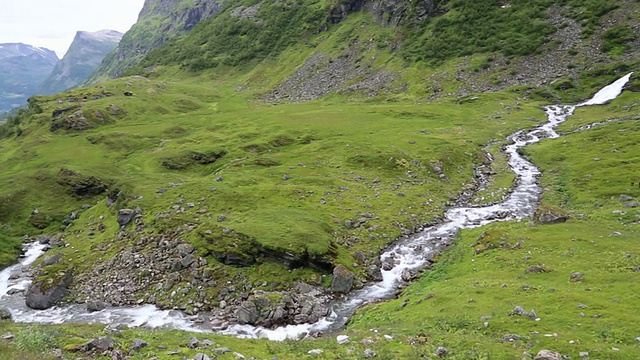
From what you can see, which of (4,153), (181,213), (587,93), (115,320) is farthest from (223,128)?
(587,93)

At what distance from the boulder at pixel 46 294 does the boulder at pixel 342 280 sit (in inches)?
940

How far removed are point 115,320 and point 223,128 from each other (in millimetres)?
74393

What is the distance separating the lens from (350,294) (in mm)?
32156

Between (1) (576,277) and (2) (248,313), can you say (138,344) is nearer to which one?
(2) (248,313)

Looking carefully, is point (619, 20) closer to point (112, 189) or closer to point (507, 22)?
point (507, 22)

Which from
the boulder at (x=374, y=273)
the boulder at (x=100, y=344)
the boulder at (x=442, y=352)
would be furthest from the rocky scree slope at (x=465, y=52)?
the boulder at (x=100, y=344)

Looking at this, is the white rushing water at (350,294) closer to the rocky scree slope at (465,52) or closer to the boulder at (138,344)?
the boulder at (138,344)

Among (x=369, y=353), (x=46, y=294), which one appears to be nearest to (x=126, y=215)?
(x=46, y=294)

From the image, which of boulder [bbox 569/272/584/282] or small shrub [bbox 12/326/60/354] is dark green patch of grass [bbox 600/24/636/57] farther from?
small shrub [bbox 12/326/60/354]

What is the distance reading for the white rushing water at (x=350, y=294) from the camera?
2856 cm

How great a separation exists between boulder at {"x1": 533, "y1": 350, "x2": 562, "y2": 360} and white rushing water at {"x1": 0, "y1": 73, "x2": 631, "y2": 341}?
43.6ft

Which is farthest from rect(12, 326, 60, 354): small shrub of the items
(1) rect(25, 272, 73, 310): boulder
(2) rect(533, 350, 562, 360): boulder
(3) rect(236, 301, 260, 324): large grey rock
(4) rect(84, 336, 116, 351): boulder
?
(1) rect(25, 272, 73, 310): boulder

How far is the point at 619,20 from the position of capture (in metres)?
116

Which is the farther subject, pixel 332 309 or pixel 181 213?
pixel 181 213
